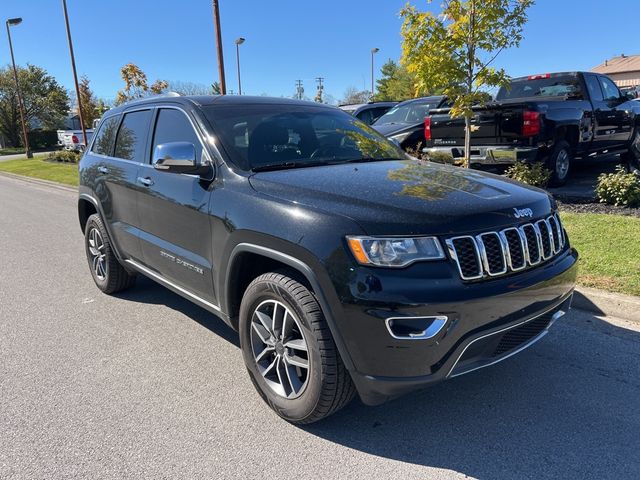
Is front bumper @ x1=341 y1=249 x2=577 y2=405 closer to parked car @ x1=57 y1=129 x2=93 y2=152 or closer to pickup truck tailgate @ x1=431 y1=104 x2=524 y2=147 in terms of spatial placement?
pickup truck tailgate @ x1=431 y1=104 x2=524 y2=147

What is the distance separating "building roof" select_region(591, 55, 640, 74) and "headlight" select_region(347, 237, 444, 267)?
75.2 metres

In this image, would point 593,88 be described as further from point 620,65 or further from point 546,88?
point 620,65

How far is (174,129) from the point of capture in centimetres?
385

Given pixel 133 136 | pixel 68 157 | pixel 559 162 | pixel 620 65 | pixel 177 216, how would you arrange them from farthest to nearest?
pixel 620 65 < pixel 68 157 < pixel 559 162 < pixel 133 136 < pixel 177 216

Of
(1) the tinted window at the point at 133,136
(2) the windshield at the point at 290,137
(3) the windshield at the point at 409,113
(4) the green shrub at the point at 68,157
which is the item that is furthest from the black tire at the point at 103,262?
(4) the green shrub at the point at 68,157

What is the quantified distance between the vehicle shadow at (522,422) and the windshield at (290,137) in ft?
5.46

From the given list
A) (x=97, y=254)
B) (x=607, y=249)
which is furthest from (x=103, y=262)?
(x=607, y=249)

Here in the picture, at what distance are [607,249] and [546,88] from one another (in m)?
4.89

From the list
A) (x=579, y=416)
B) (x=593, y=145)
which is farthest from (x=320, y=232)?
(x=593, y=145)

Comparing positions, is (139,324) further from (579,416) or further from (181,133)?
(579,416)

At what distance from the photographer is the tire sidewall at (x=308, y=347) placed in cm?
264

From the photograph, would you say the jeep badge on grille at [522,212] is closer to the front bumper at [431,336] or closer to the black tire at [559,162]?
the front bumper at [431,336]

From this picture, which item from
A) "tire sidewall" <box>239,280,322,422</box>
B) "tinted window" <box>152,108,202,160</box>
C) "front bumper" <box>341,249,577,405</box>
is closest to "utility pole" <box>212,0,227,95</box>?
"tinted window" <box>152,108,202,160</box>

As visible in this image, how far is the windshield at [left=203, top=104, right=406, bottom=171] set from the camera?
11.3 ft
